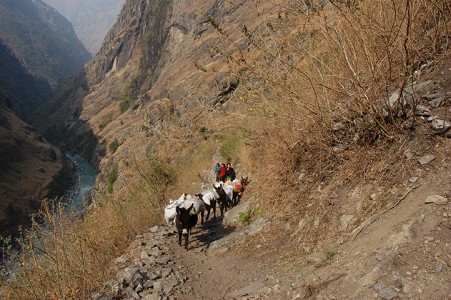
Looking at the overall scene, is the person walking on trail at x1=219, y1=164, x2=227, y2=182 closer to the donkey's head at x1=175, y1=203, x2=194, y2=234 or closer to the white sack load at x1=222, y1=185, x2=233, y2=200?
the white sack load at x1=222, y1=185, x2=233, y2=200

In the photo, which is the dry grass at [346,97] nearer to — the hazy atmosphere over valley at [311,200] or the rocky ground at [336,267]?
the hazy atmosphere over valley at [311,200]

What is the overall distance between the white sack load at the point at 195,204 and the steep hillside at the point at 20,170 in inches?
1914

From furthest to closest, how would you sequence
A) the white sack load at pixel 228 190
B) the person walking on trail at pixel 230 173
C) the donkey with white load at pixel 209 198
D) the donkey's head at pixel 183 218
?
the person walking on trail at pixel 230 173 < the white sack load at pixel 228 190 < the donkey with white load at pixel 209 198 < the donkey's head at pixel 183 218

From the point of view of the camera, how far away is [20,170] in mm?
76312

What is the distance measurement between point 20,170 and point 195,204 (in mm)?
82064

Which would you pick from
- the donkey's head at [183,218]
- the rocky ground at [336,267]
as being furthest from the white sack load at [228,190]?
the rocky ground at [336,267]

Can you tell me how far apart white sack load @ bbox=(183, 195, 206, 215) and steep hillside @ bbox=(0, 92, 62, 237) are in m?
48.6

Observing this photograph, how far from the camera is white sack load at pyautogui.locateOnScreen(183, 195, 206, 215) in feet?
24.9

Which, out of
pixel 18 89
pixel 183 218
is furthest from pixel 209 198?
pixel 18 89

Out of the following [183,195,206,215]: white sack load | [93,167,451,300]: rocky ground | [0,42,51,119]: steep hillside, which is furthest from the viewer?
[0,42,51,119]: steep hillside

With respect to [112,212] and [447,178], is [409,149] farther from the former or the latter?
[112,212]

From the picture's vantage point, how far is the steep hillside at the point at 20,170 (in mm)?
53656

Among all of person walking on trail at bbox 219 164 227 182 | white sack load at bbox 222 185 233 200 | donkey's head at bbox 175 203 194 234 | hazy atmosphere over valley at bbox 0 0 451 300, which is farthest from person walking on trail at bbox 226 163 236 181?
donkey's head at bbox 175 203 194 234

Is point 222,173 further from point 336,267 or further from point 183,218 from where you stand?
point 336,267
